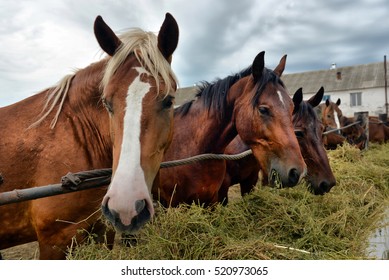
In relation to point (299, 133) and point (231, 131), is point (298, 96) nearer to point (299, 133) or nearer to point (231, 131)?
point (299, 133)

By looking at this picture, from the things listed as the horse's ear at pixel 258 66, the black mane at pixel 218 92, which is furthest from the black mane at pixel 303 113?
the horse's ear at pixel 258 66

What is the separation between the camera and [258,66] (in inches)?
83.8

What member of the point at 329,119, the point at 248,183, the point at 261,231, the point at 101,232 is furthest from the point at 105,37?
the point at 329,119

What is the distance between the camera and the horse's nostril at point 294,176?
1.87 m

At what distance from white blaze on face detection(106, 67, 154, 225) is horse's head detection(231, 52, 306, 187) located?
40.2 inches

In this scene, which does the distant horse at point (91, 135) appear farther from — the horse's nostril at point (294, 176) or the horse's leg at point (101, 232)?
the horse's nostril at point (294, 176)

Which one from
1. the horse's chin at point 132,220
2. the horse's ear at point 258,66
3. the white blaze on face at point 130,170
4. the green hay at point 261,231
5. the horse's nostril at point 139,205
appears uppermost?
the horse's ear at point 258,66

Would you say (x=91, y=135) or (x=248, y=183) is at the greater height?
(x=91, y=135)

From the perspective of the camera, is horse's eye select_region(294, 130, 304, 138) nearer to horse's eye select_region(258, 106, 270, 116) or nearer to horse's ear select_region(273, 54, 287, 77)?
horse's ear select_region(273, 54, 287, 77)

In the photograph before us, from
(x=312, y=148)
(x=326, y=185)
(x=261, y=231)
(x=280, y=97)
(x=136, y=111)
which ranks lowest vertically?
(x=261, y=231)

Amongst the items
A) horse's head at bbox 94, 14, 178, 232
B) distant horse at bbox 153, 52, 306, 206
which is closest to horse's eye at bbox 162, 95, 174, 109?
horse's head at bbox 94, 14, 178, 232

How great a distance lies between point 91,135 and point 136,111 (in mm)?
568
